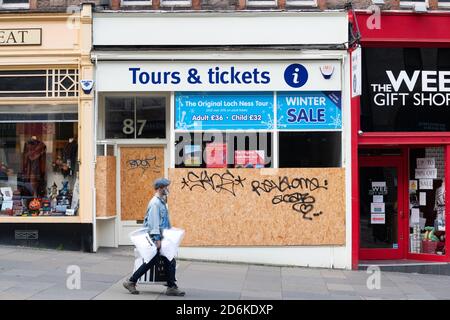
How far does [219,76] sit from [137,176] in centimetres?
296

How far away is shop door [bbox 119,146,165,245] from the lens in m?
14.8

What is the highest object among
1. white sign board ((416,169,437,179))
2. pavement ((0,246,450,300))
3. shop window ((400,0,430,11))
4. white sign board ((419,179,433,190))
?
shop window ((400,0,430,11))

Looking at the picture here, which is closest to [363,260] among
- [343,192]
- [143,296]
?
[343,192]

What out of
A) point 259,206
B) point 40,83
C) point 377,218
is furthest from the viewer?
point 377,218

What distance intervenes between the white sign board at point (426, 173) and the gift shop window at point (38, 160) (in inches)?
303

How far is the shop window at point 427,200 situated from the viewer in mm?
14547

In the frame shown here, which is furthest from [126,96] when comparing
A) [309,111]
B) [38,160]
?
[309,111]

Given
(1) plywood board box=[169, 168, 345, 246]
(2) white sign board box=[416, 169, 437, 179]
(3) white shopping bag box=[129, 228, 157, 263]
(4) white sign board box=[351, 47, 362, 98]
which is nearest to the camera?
(3) white shopping bag box=[129, 228, 157, 263]

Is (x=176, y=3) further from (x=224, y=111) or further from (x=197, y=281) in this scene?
(x=197, y=281)

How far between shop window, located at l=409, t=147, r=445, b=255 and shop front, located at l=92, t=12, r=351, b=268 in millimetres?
1983

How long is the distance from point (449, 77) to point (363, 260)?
4.47 meters

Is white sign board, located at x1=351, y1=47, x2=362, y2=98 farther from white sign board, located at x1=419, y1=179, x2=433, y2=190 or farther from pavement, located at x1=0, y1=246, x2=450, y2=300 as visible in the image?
pavement, located at x1=0, y1=246, x2=450, y2=300

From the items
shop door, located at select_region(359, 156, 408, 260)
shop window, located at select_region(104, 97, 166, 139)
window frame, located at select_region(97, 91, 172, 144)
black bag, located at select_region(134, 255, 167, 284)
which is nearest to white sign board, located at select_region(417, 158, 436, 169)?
shop door, located at select_region(359, 156, 408, 260)

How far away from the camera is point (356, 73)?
1327cm
